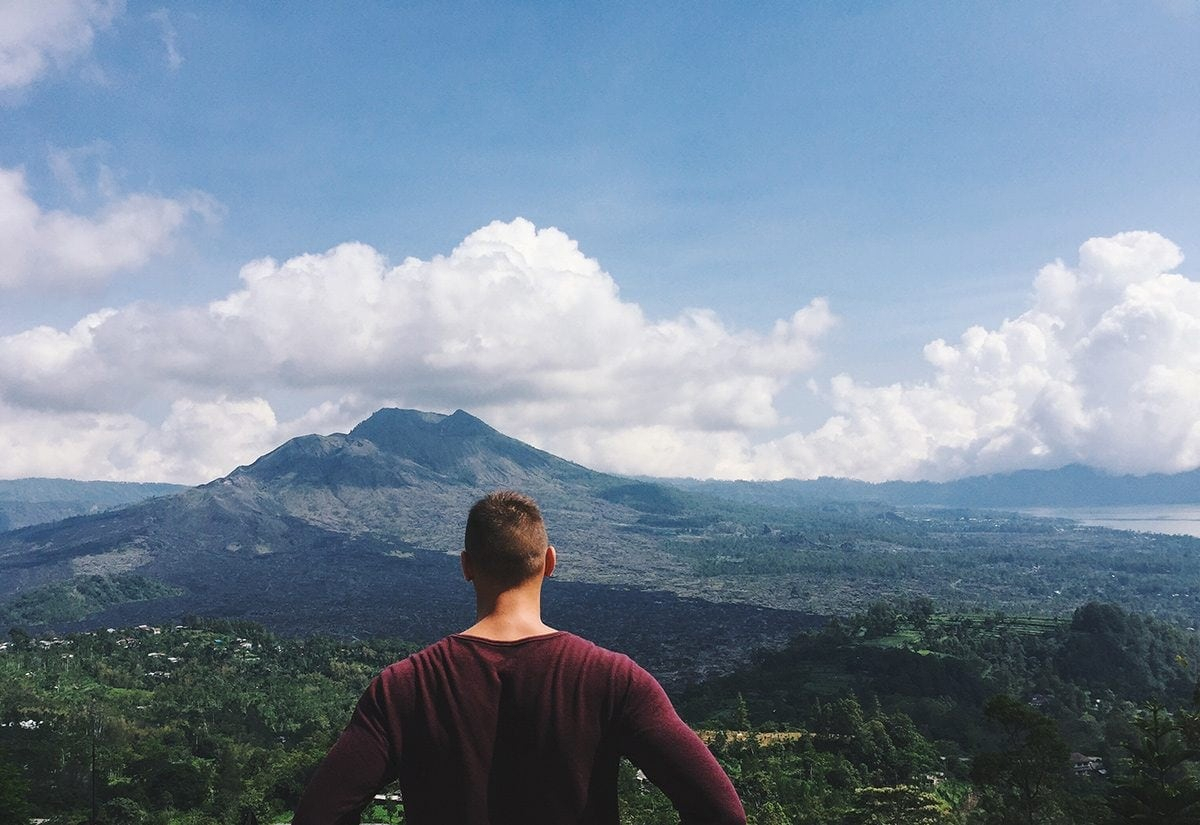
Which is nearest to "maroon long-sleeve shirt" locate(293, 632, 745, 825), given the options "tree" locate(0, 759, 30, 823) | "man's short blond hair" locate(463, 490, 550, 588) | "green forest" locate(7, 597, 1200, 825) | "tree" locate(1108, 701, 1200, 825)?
"man's short blond hair" locate(463, 490, 550, 588)

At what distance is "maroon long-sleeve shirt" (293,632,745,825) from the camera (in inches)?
89.5

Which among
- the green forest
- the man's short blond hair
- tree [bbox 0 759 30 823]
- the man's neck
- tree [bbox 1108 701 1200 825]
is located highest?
the man's short blond hair

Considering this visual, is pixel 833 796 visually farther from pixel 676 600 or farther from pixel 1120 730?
pixel 676 600

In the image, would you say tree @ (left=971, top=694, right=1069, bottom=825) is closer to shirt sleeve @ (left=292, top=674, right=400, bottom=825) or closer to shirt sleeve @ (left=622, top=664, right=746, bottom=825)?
shirt sleeve @ (left=622, top=664, right=746, bottom=825)

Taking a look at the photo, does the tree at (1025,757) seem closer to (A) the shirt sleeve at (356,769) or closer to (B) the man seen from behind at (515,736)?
(B) the man seen from behind at (515,736)

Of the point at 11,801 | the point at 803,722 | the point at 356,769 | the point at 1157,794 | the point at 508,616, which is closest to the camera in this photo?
the point at 356,769

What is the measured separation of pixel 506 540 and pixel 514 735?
59cm

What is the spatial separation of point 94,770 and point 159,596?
443 feet

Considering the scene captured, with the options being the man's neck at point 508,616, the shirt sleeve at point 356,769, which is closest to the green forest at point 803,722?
the man's neck at point 508,616

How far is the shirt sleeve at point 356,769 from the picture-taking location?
219cm

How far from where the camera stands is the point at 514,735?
229cm

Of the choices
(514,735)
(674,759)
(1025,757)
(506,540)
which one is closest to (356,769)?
(514,735)

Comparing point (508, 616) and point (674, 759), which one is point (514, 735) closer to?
point (508, 616)

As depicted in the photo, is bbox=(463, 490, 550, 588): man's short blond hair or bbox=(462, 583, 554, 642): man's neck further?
bbox=(463, 490, 550, 588): man's short blond hair
